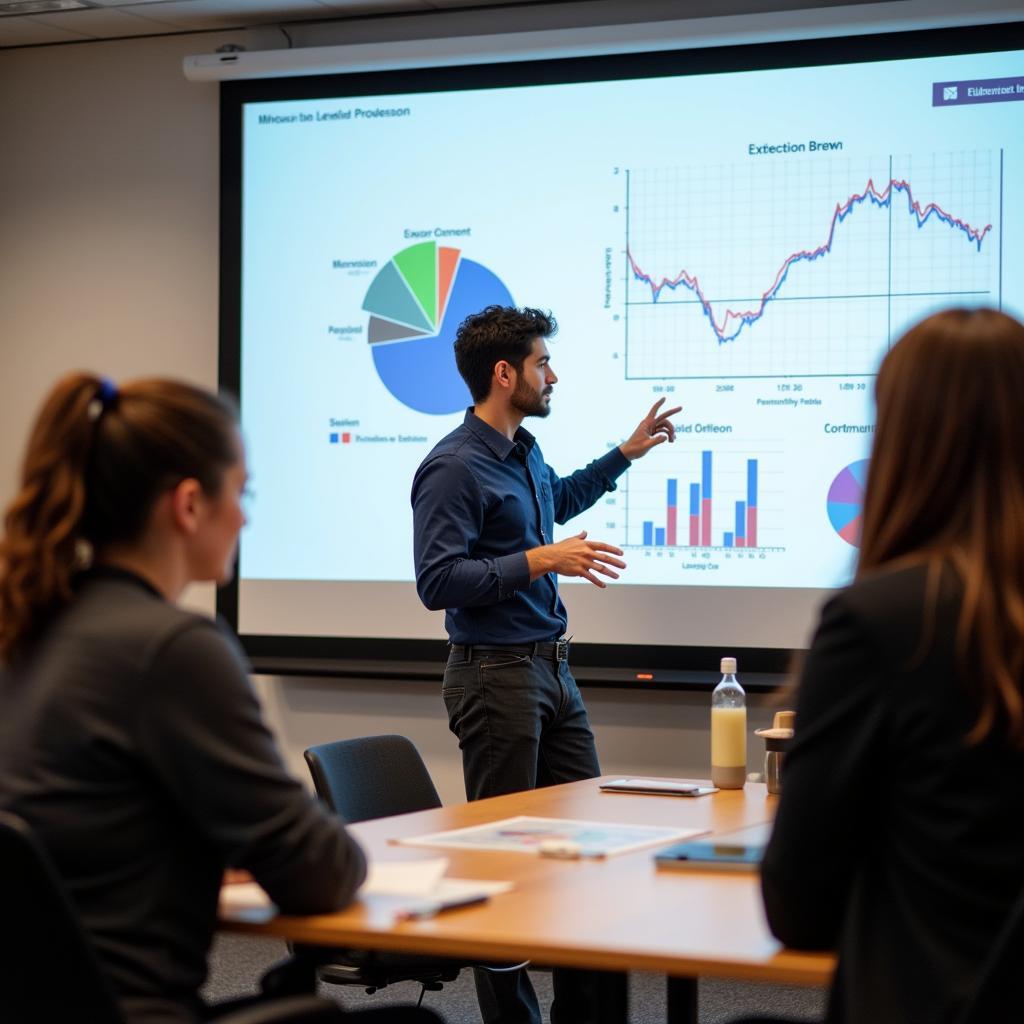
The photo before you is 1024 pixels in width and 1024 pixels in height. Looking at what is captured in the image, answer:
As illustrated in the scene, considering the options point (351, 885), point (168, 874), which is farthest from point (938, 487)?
point (168, 874)

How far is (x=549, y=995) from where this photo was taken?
154 inches

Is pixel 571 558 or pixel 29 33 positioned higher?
pixel 29 33

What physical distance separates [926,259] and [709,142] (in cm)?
72

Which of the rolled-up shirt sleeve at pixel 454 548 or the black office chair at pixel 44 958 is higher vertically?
the rolled-up shirt sleeve at pixel 454 548

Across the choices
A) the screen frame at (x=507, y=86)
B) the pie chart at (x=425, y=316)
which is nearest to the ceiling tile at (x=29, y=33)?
the screen frame at (x=507, y=86)

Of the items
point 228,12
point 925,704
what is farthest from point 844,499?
point 925,704

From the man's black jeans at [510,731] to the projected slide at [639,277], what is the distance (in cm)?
85

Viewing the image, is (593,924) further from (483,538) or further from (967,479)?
(483,538)

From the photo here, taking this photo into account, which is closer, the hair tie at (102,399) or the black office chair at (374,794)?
the hair tie at (102,399)

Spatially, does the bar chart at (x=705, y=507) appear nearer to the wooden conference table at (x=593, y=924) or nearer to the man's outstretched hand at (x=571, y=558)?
the man's outstretched hand at (x=571, y=558)

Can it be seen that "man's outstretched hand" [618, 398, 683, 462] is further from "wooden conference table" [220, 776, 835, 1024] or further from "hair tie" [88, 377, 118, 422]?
"hair tie" [88, 377, 118, 422]

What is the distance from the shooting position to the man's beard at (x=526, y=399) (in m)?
3.50

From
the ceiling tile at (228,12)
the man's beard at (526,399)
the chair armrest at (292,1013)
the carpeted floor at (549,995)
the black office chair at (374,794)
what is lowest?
the carpeted floor at (549,995)

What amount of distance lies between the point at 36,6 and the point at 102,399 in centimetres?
342
